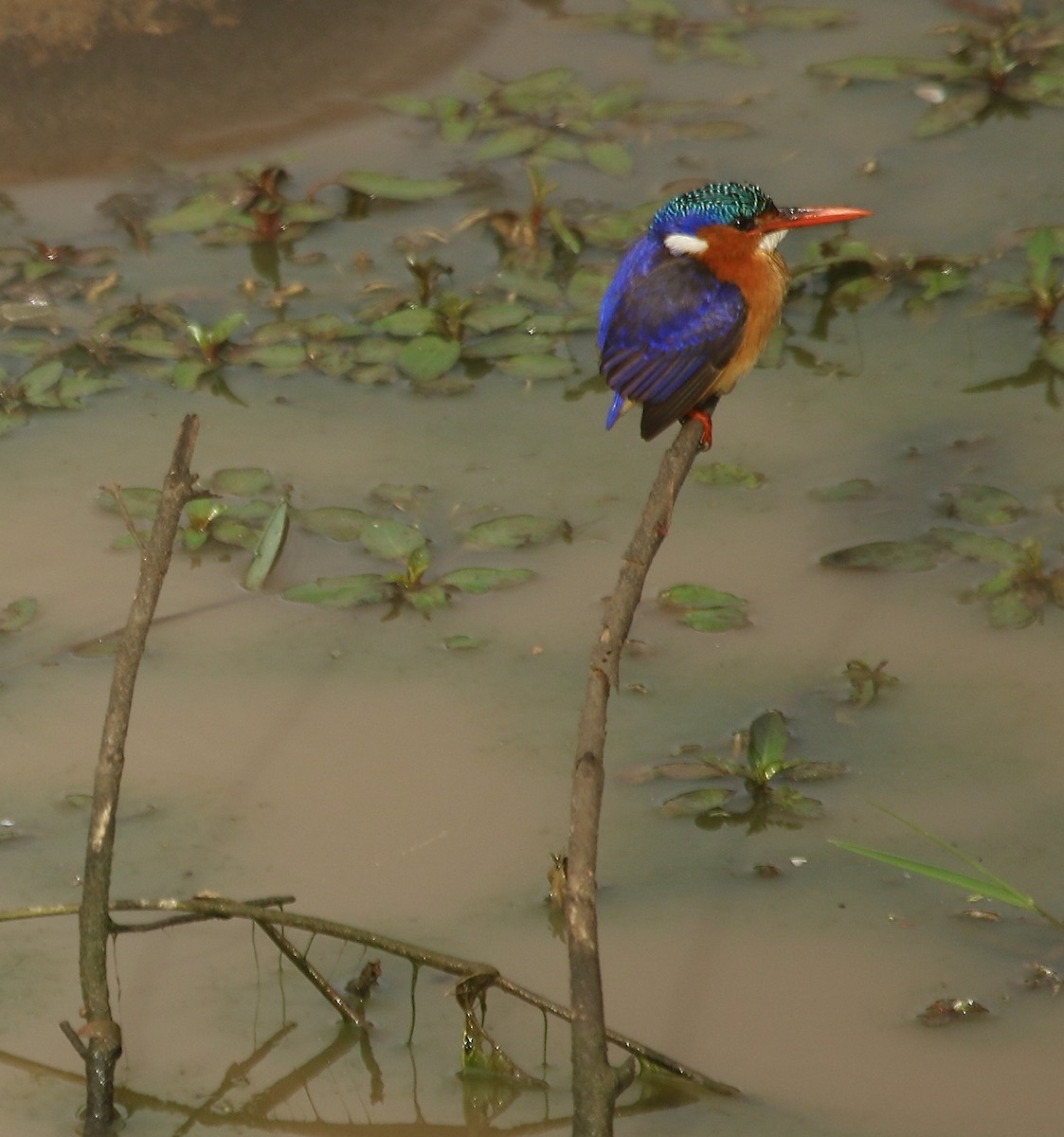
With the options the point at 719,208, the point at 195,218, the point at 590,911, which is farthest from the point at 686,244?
the point at 195,218

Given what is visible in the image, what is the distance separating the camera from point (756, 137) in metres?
5.18

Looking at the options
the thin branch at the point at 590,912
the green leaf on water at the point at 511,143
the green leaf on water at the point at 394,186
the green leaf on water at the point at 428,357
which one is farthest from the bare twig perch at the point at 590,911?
the green leaf on water at the point at 511,143

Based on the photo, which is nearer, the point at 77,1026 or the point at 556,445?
the point at 77,1026

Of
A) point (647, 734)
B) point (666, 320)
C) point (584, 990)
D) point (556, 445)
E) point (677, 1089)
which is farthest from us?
point (556, 445)

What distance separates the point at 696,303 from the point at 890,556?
2.88ft

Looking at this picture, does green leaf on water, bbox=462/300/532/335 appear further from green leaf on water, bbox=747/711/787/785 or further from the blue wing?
green leaf on water, bbox=747/711/787/785

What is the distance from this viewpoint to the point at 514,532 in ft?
12.1

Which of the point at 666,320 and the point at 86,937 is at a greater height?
the point at 666,320

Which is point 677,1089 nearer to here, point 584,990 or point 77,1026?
point 584,990

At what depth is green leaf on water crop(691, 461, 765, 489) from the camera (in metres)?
3.85

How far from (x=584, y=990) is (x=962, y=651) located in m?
1.69

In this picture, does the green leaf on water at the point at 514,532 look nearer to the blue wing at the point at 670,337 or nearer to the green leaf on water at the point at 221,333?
the blue wing at the point at 670,337

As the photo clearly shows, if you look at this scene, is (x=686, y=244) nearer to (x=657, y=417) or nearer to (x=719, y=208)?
(x=719, y=208)

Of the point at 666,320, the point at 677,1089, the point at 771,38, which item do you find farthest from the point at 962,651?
the point at 771,38
